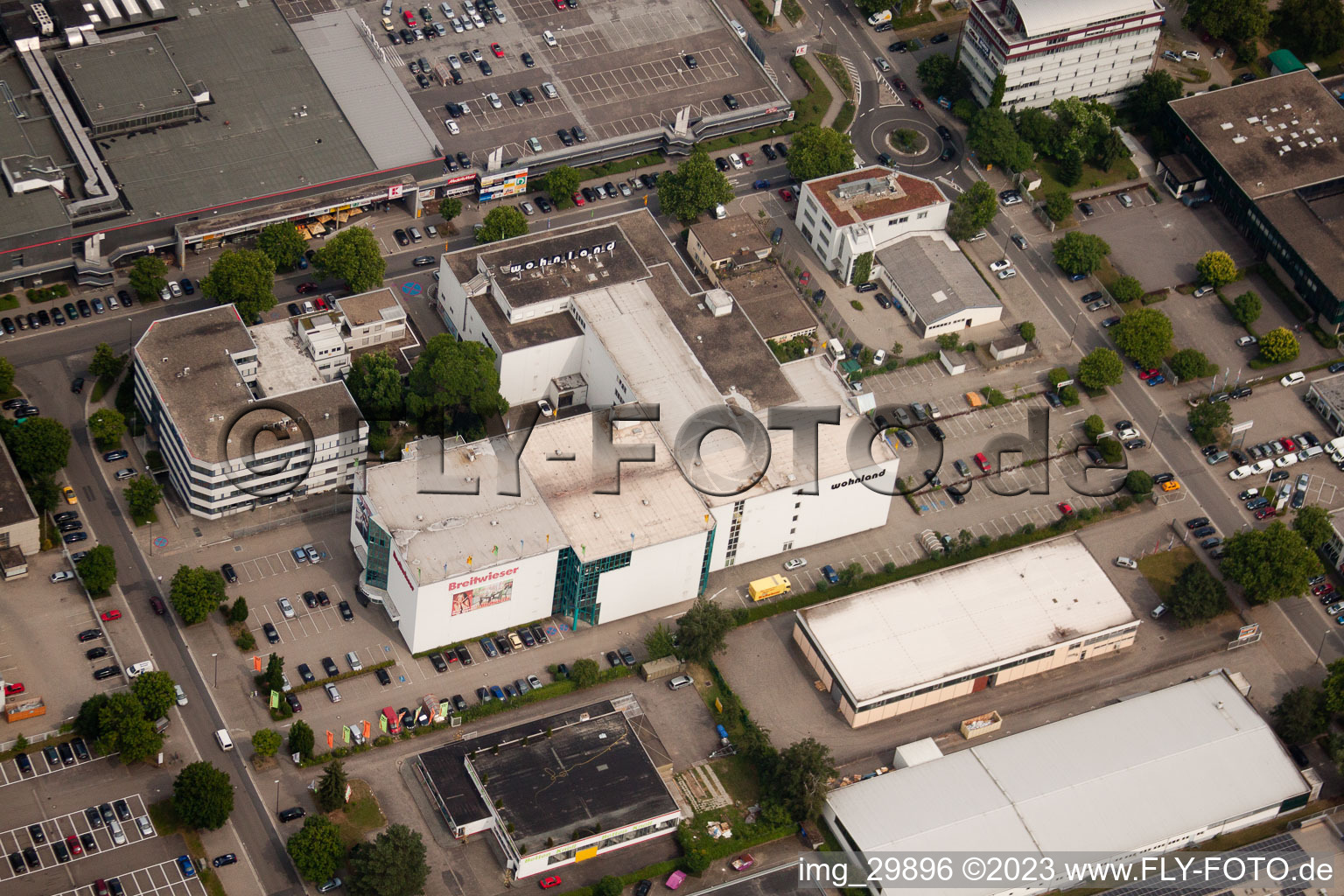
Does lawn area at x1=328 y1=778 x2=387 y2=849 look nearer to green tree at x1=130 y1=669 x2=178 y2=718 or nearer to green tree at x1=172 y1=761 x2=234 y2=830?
green tree at x1=172 y1=761 x2=234 y2=830

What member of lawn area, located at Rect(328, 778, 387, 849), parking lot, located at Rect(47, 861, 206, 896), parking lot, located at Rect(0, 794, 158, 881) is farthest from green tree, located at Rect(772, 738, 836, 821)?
parking lot, located at Rect(0, 794, 158, 881)

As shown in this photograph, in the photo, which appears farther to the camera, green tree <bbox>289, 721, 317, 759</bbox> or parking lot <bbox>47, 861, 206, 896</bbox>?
green tree <bbox>289, 721, 317, 759</bbox>

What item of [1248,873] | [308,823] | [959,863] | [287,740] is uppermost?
[287,740]

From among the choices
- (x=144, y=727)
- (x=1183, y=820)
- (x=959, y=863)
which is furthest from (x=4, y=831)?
(x=1183, y=820)

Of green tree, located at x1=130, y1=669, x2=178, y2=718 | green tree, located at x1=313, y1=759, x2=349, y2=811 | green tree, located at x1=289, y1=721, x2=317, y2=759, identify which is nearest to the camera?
green tree, located at x1=313, y1=759, x2=349, y2=811

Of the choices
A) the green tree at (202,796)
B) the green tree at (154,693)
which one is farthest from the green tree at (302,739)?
the green tree at (154,693)

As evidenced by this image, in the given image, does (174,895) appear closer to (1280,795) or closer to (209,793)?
(209,793)

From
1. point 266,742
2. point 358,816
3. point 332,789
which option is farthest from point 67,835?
point 358,816
